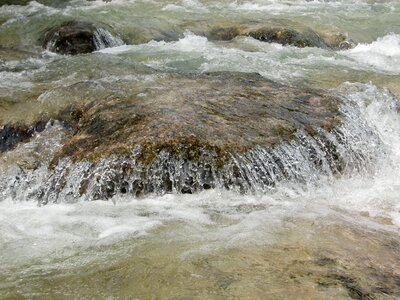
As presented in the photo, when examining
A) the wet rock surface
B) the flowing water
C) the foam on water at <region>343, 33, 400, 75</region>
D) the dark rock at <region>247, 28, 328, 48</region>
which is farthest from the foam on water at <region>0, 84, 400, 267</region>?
the dark rock at <region>247, 28, 328, 48</region>

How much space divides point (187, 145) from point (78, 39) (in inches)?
299

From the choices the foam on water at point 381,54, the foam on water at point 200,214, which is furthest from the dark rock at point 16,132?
the foam on water at point 381,54

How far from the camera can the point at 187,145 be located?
5.77m

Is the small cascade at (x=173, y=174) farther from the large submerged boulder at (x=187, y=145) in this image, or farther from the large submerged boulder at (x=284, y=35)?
the large submerged boulder at (x=284, y=35)

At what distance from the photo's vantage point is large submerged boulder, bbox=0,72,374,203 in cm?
571

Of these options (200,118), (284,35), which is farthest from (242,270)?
(284,35)

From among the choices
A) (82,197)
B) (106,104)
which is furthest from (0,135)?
(82,197)

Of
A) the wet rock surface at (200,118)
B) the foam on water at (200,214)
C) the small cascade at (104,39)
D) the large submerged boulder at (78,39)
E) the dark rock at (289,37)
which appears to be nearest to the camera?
the foam on water at (200,214)

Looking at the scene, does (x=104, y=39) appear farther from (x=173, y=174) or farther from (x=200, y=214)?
(x=200, y=214)

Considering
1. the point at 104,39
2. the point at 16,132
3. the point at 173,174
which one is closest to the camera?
the point at 173,174

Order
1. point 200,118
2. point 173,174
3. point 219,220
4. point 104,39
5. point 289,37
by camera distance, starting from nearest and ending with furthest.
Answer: point 219,220, point 173,174, point 200,118, point 104,39, point 289,37

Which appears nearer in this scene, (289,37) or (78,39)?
(78,39)

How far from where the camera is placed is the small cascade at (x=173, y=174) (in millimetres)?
5684

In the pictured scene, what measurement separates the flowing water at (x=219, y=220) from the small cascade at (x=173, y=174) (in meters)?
0.05
